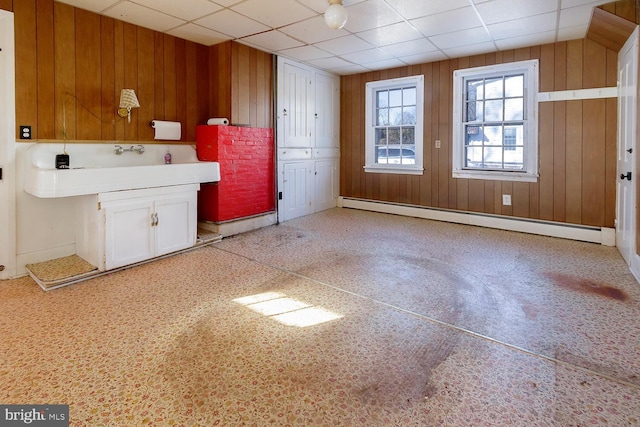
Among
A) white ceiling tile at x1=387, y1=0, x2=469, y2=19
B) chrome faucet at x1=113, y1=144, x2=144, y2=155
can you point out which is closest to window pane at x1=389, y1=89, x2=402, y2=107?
white ceiling tile at x1=387, y1=0, x2=469, y2=19

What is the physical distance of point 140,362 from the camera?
2.08 metres

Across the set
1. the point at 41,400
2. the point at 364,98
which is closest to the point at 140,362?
the point at 41,400

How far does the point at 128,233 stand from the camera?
3684 mm

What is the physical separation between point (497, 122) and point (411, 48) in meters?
1.66

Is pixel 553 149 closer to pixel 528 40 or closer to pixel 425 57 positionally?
pixel 528 40

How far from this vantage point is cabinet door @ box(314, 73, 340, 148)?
262 inches

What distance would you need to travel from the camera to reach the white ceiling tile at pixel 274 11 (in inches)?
146

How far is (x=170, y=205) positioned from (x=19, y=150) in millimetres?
1402

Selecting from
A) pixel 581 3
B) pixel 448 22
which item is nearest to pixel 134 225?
pixel 448 22

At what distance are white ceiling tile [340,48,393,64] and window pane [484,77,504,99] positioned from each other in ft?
4.95

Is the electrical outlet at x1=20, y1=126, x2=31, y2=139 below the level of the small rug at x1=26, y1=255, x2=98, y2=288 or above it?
above

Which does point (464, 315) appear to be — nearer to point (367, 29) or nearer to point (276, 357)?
point (276, 357)

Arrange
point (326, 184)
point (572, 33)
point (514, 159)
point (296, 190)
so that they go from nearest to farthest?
1. point (572, 33)
2. point (514, 159)
3. point (296, 190)
4. point (326, 184)

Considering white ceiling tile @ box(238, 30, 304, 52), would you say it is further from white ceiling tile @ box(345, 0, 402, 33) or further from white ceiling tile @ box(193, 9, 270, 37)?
white ceiling tile @ box(345, 0, 402, 33)
